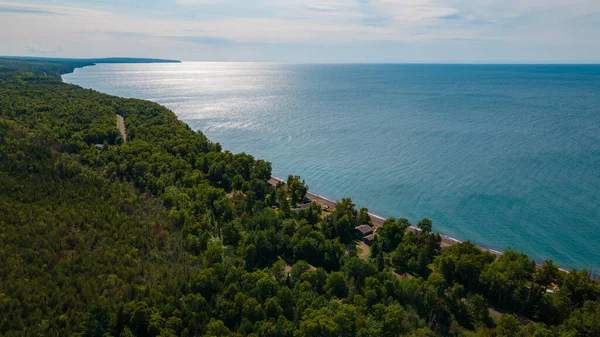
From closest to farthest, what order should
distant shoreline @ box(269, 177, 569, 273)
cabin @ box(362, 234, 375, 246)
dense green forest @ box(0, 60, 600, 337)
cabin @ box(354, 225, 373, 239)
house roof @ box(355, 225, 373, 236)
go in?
dense green forest @ box(0, 60, 600, 337) → distant shoreline @ box(269, 177, 569, 273) → cabin @ box(362, 234, 375, 246) → cabin @ box(354, 225, 373, 239) → house roof @ box(355, 225, 373, 236)

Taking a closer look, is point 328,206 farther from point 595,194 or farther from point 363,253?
point 595,194

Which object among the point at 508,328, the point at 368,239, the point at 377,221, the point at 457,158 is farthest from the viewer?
the point at 457,158

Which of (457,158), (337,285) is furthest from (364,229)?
(457,158)

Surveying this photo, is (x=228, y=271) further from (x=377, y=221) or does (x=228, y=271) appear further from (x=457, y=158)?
(x=457, y=158)

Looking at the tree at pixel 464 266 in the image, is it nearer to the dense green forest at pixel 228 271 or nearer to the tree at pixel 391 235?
the dense green forest at pixel 228 271

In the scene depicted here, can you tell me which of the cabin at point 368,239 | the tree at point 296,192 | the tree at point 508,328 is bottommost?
the cabin at point 368,239

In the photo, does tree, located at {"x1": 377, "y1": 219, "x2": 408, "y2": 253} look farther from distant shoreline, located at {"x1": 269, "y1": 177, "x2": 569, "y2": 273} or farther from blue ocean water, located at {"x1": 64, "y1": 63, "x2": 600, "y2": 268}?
blue ocean water, located at {"x1": 64, "y1": 63, "x2": 600, "y2": 268}

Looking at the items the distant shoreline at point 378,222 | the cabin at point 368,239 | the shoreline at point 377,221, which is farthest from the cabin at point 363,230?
the distant shoreline at point 378,222

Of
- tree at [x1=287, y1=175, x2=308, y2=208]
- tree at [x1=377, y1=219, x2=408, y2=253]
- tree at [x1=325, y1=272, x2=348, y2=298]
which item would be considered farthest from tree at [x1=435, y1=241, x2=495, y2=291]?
tree at [x1=287, y1=175, x2=308, y2=208]

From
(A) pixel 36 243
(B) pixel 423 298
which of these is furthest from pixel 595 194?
(A) pixel 36 243
